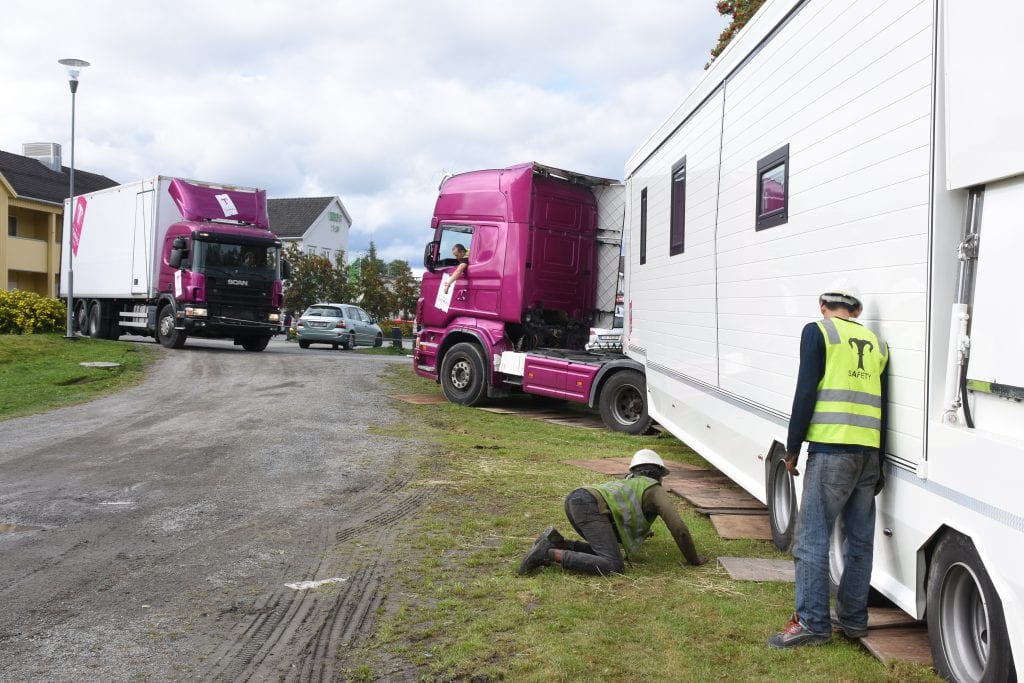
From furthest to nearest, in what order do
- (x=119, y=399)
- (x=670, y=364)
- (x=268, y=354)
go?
1. (x=268, y=354)
2. (x=119, y=399)
3. (x=670, y=364)

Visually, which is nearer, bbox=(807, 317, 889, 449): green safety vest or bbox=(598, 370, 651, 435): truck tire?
bbox=(807, 317, 889, 449): green safety vest

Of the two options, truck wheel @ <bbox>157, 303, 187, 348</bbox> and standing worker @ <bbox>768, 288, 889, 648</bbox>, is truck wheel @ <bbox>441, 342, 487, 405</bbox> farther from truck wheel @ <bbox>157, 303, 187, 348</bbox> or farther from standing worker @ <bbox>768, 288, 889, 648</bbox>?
truck wheel @ <bbox>157, 303, 187, 348</bbox>

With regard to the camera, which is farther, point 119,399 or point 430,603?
point 119,399

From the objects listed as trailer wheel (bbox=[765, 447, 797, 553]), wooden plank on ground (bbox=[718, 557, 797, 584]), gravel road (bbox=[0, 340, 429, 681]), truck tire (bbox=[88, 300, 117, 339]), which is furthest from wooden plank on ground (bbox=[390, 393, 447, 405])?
truck tire (bbox=[88, 300, 117, 339])

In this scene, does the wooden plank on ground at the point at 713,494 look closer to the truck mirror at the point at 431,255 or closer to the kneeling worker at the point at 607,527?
the kneeling worker at the point at 607,527

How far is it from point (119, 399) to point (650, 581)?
11.5 m

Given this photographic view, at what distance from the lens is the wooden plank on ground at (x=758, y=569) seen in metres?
5.76

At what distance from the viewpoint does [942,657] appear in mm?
3965

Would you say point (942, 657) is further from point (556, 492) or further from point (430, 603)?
point (556, 492)

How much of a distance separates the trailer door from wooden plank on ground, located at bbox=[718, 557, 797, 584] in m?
20.2

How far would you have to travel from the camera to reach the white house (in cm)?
6156

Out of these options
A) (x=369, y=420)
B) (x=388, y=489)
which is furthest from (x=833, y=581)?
(x=369, y=420)

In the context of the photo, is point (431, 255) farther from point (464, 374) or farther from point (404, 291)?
point (404, 291)

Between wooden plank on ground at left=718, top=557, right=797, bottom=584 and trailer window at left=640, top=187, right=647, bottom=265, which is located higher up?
trailer window at left=640, top=187, right=647, bottom=265
